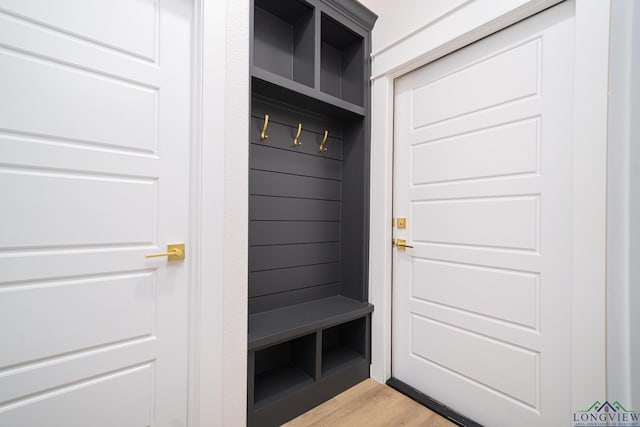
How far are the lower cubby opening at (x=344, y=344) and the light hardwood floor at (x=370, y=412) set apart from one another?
0.62ft

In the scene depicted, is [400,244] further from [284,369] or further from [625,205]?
[625,205]

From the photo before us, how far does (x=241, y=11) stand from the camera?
1397 mm

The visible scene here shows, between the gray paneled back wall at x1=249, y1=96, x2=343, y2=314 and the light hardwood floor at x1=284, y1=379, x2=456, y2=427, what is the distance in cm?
64

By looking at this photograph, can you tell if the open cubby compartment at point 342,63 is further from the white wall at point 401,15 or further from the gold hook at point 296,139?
the gold hook at point 296,139

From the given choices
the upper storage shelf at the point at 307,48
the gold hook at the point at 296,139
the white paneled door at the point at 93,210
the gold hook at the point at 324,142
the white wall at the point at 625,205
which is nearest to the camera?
the white wall at the point at 625,205

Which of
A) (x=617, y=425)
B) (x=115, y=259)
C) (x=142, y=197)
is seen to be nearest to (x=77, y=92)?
(x=142, y=197)

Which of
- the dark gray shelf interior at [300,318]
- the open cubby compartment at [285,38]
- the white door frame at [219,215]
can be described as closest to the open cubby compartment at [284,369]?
the dark gray shelf interior at [300,318]

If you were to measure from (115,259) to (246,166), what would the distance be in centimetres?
69

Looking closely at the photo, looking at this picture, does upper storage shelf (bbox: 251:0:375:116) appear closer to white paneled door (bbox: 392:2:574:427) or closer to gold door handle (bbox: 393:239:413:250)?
white paneled door (bbox: 392:2:574:427)

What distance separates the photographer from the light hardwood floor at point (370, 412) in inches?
61.2

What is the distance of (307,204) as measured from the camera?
2.02 m

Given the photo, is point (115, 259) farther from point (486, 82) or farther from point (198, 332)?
point (486, 82)

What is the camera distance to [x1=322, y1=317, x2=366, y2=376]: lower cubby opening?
75.5 inches

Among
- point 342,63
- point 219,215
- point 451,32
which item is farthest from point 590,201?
point 342,63
